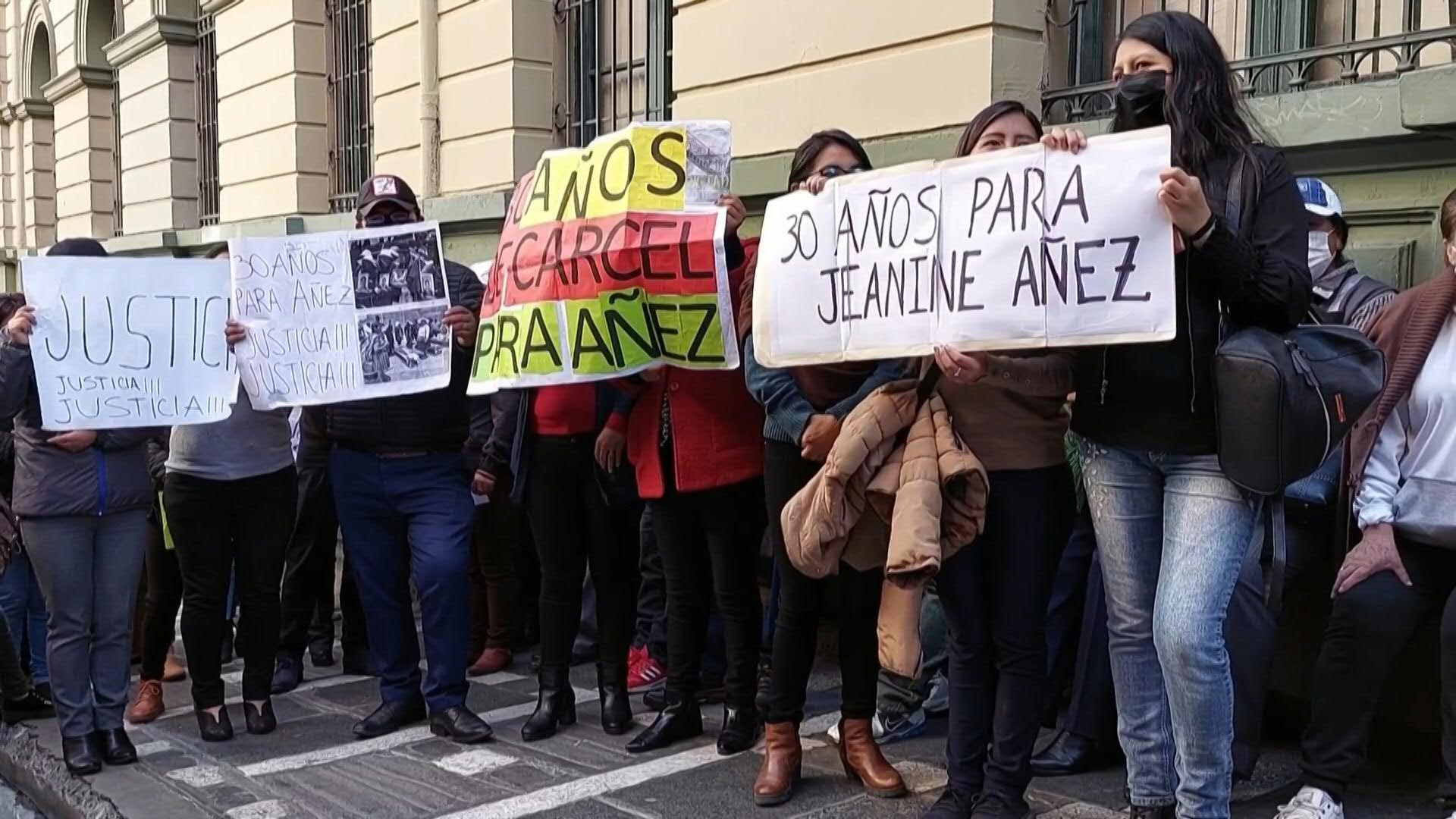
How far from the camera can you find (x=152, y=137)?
14.3m

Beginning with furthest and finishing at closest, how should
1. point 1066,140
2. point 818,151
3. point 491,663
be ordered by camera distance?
point 491,663 < point 818,151 < point 1066,140

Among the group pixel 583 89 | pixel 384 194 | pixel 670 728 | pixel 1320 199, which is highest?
pixel 583 89

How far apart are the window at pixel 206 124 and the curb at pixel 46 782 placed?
9.27 metres

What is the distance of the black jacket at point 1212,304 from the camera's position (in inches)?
111

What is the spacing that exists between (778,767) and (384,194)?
262 centimetres

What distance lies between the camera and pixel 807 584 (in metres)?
3.95

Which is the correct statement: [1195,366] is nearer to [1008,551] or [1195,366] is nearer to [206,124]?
[1008,551]

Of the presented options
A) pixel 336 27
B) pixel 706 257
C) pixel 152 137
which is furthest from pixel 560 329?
pixel 152 137

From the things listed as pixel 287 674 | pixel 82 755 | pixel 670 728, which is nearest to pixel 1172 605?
pixel 670 728

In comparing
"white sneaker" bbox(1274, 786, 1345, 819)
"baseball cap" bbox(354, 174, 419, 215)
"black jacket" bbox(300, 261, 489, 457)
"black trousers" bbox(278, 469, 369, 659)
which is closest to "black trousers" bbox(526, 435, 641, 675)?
"black jacket" bbox(300, 261, 489, 457)

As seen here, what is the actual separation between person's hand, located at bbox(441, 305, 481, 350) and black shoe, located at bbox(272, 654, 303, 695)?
1.98 meters

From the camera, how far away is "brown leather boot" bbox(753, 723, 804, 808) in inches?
155

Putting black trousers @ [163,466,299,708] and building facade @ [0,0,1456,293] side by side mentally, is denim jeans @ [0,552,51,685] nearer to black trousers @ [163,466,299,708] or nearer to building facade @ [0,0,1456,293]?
black trousers @ [163,466,299,708]

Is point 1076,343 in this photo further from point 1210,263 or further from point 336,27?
point 336,27
